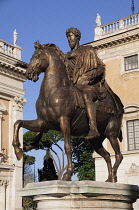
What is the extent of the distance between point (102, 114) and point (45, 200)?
1941 millimetres

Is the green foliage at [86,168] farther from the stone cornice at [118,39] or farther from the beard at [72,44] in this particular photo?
the beard at [72,44]

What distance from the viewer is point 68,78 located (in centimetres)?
795

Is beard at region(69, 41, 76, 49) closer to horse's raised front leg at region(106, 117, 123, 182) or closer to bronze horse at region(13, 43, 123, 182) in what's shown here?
bronze horse at region(13, 43, 123, 182)

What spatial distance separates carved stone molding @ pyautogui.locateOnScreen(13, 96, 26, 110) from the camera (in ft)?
108

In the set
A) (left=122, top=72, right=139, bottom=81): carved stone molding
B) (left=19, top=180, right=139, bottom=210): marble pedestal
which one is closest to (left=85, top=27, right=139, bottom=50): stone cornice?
(left=122, top=72, right=139, bottom=81): carved stone molding

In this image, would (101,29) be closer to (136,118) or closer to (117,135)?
(136,118)

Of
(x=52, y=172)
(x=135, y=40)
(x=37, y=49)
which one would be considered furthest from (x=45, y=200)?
(x=52, y=172)

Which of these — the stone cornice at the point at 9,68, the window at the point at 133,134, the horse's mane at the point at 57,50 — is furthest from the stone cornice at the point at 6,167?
the horse's mane at the point at 57,50

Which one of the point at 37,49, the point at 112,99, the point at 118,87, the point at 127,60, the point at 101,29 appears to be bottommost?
the point at 112,99

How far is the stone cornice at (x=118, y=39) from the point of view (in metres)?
27.1

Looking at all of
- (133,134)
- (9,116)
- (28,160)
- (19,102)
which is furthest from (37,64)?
(28,160)

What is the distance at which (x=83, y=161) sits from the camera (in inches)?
1686

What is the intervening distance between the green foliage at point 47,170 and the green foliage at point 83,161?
647 cm

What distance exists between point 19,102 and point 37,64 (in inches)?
1018
